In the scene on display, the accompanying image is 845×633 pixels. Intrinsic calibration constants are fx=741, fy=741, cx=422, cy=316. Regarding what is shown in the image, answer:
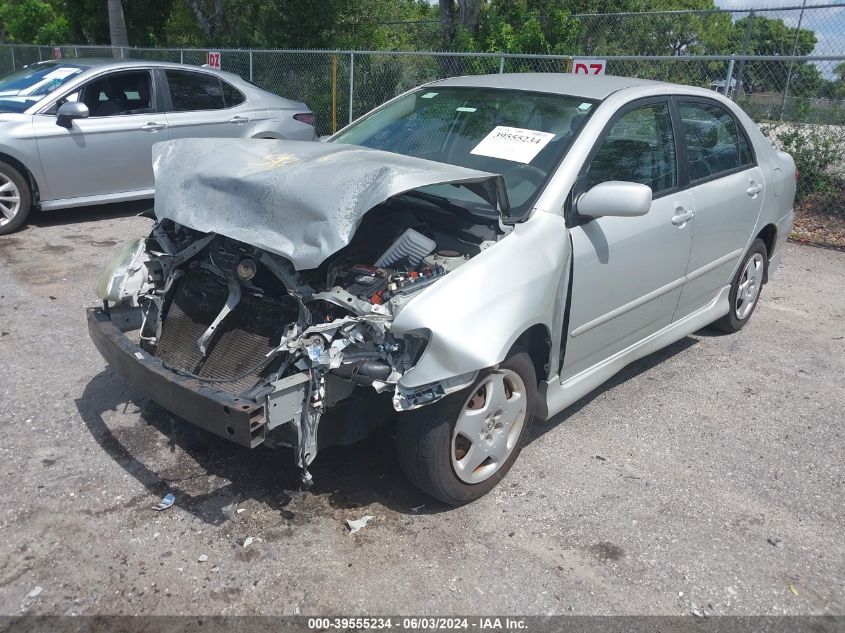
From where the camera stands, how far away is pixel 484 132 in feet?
13.7

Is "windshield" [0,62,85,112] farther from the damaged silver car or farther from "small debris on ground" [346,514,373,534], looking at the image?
"small debris on ground" [346,514,373,534]

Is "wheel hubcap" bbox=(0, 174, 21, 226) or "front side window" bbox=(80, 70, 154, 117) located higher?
"front side window" bbox=(80, 70, 154, 117)

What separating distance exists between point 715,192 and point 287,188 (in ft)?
9.42

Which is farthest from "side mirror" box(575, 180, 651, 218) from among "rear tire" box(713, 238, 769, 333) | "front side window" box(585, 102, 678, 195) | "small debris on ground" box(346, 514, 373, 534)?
"rear tire" box(713, 238, 769, 333)

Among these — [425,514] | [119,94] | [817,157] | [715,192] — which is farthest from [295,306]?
[817,157]

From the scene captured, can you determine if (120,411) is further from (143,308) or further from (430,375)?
(430,375)

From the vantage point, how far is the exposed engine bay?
2973 millimetres

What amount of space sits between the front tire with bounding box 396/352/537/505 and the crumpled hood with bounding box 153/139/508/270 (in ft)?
2.60

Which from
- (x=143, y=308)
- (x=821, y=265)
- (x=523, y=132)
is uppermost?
(x=523, y=132)

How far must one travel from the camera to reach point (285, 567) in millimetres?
3004

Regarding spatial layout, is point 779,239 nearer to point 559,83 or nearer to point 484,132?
A: point 559,83

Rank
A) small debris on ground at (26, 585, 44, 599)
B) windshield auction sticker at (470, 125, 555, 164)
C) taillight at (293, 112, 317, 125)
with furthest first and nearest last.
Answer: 1. taillight at (293, 112, 317, 125)
2. windshield auction sticker at (470, 125, 555, 164)
3. small debris on ground at (26, 585, 44, 599)

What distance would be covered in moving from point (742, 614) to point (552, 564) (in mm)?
755

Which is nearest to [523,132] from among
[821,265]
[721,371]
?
[721,371]
